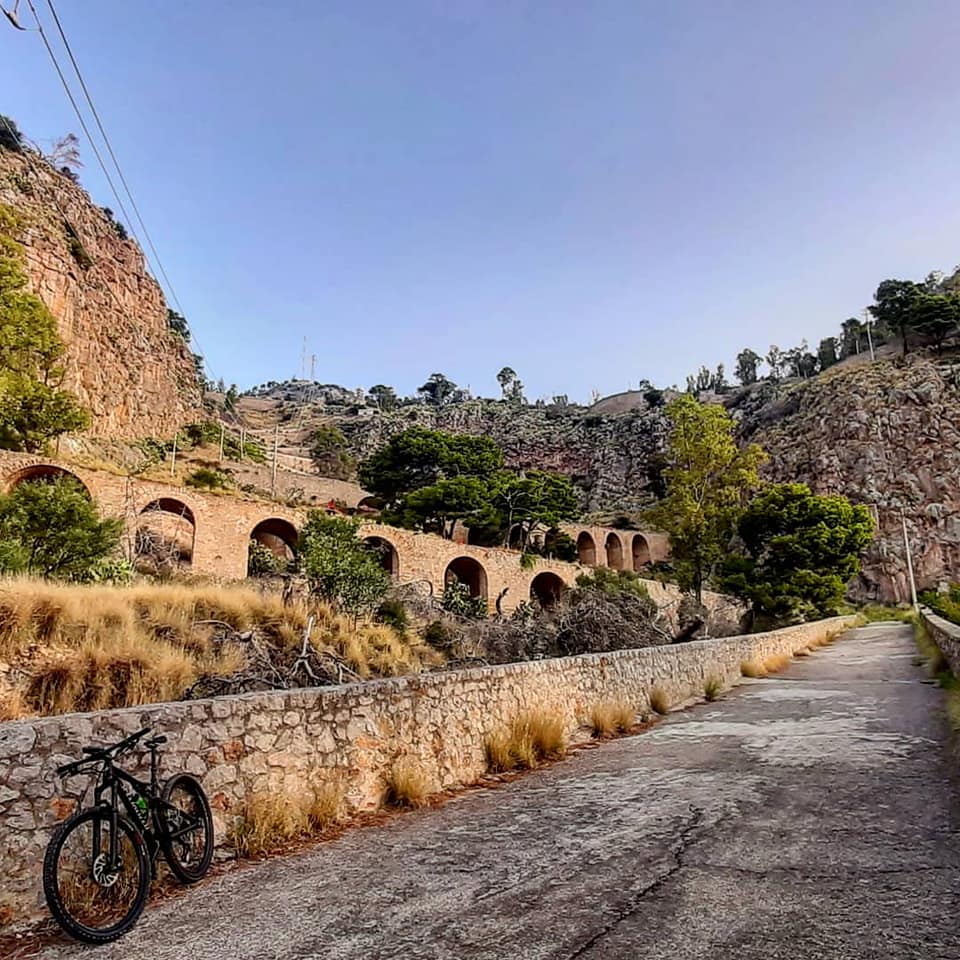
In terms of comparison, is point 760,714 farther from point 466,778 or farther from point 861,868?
point 861,868

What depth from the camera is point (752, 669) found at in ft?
46.0

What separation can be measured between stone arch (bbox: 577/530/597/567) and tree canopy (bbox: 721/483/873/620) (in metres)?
18.8

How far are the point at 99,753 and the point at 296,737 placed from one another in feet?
5.02

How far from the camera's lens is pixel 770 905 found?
114 inches

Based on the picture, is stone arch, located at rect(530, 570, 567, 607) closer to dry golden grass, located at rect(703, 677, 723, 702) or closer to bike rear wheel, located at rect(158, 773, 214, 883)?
dry golden grass, located at rect(703, 677, 723, 702)

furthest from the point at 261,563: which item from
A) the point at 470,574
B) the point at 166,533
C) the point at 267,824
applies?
the point at 267,824

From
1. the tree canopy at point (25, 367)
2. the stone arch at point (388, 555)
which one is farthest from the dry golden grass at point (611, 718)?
the tree canopy at point (25, 367)

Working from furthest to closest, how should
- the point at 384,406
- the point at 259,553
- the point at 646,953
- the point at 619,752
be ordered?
the point at 384,406, the point at 259,553, the point at 619,752, the point at 646,953

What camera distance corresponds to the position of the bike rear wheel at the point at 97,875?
2.86 meters

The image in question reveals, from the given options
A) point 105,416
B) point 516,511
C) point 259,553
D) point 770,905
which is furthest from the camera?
point 516,511

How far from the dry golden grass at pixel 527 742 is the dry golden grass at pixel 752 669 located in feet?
26.8

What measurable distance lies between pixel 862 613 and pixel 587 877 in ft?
131

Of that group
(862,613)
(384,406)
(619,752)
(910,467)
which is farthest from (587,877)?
(384,406)

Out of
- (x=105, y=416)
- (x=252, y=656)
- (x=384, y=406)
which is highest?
(x=384, y=406)
